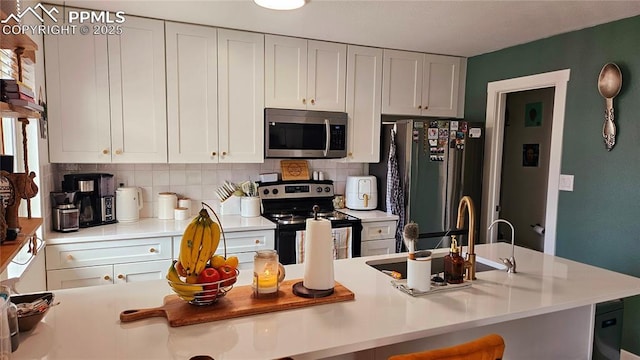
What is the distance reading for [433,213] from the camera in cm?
349

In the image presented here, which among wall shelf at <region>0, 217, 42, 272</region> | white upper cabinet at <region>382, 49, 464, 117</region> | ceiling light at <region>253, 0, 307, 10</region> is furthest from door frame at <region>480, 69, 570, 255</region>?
wall shelf at <region>0, 217, 42, 272</region>

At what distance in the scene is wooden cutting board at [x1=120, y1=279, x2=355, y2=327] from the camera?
131 centimetres

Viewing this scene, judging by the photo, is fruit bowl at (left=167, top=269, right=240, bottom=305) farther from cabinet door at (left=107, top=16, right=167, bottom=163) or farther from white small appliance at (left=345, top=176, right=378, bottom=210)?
white small appliance at (left=345, top=176, right=378, bottom=210)

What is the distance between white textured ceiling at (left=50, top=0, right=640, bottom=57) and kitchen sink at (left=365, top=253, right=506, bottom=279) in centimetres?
151

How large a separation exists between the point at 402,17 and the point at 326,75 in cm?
87

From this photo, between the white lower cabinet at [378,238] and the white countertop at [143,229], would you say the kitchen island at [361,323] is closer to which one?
the white countertop at [143,229]

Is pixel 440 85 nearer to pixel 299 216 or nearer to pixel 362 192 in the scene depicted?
pixel 362 192

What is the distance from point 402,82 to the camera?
370cm

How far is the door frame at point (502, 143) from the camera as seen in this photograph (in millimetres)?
3074

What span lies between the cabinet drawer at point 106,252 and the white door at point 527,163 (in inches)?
122

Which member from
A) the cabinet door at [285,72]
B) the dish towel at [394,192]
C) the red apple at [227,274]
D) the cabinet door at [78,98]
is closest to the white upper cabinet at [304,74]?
the cabinet door at [285,72]

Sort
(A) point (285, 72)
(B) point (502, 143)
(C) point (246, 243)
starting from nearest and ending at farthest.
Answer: (C) point (246, 243), (A) point (285, 72), (B) point (502, 143)

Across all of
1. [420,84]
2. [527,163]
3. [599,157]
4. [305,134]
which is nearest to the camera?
[599,157]

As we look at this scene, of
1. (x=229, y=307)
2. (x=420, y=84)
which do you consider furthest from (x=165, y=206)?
(x=420, y=84)
